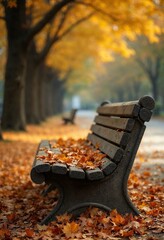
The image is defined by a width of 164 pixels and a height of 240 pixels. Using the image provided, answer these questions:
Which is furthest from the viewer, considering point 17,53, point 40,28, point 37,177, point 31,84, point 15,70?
point 31,84

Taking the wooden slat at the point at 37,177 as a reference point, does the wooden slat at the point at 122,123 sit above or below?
above

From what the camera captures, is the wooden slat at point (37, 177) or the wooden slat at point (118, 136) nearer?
the wooden slat at point (37, 177)

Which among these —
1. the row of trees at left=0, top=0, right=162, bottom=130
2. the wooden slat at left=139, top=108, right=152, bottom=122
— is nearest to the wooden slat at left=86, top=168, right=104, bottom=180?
the wooden slat at left=139, top=108, right=152, bottom=122

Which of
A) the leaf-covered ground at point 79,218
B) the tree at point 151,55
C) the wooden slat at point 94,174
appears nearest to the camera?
the leaf-covered ground at point 79,218

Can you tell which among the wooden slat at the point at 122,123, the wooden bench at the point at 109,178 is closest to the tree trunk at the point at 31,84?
the wooden slat at the point at 122,123

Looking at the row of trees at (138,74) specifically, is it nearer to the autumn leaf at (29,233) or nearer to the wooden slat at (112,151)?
the wooden slat at (112,151)

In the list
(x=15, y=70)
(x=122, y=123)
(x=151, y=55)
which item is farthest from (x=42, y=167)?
(x=151, y=55)

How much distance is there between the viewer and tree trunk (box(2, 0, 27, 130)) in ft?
45.5

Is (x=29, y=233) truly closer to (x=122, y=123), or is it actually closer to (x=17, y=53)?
(x=122, y=123)

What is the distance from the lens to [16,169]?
7.80m

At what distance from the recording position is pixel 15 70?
49.9 feet

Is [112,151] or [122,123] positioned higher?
[122,123]

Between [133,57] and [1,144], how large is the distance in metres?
31.9

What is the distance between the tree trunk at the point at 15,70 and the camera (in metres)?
13.9
